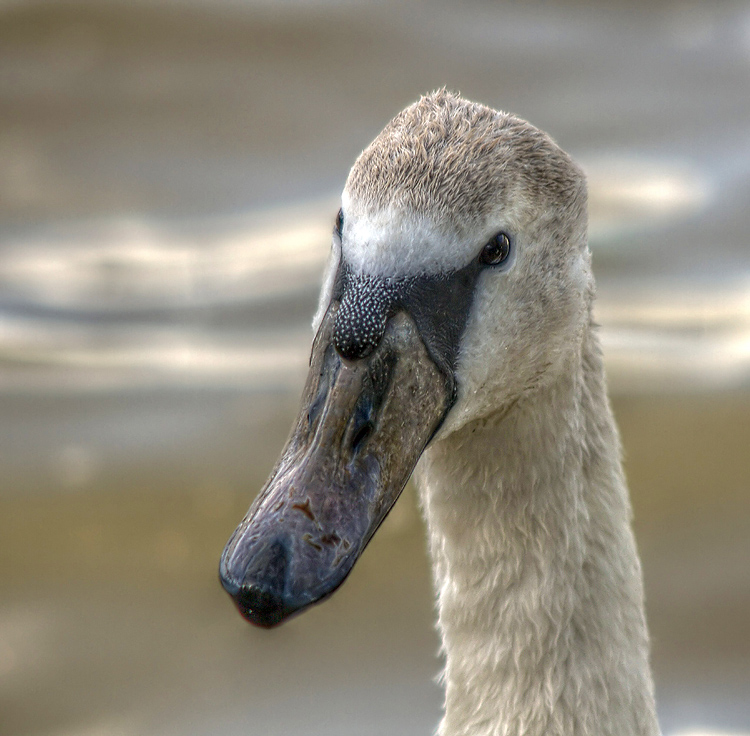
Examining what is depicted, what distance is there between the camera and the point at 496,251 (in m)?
1.65

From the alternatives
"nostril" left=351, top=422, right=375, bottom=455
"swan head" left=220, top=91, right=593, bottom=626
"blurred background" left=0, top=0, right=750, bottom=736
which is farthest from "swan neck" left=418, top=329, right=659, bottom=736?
"blurred background" left=0, top=0, right=750, bottom=736

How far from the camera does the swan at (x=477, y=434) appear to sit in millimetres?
1567

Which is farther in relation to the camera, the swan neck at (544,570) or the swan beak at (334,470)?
the swan neck at (544,570)

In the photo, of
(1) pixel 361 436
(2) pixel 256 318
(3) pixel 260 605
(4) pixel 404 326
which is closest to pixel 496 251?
(4) pixel 404 326

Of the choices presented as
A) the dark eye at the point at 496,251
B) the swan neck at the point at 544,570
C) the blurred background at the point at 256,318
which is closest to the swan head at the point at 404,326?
the dark eye at the point at 496,251

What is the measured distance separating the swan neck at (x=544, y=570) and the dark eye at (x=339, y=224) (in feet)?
1.25

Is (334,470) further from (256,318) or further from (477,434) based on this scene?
(256,318)

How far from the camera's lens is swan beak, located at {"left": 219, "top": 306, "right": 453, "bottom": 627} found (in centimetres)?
147

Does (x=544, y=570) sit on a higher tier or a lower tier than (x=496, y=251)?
lower

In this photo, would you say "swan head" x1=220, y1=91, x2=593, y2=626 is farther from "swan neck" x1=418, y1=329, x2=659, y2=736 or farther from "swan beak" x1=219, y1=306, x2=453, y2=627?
"swan neck" x1=418, y1=329, x2=659, y2=736

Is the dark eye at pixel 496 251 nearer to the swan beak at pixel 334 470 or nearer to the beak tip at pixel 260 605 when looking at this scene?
the swan beak at pixel 334 470

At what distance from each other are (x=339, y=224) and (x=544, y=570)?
0.69m

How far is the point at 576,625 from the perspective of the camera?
6.59 ft

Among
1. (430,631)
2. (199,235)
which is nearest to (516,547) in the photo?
(430,631)
